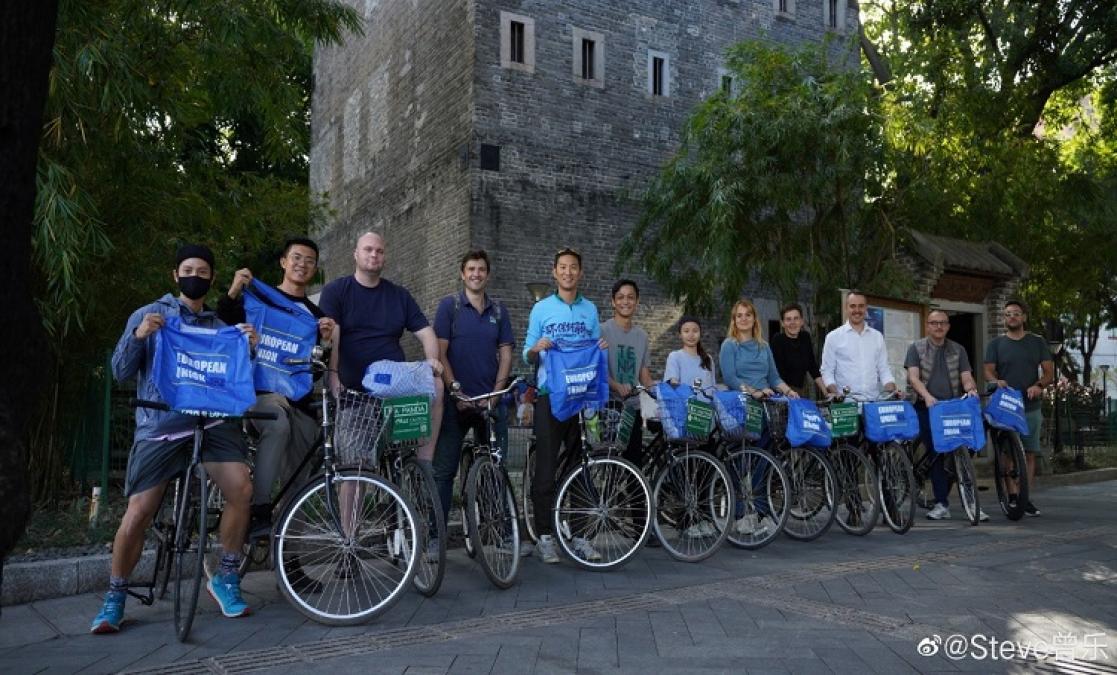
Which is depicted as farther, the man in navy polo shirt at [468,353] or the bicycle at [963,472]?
the bicycle at [963,472]

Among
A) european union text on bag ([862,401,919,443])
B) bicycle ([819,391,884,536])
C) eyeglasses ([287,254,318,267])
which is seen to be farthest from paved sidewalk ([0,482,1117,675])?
eyeglasses ([287,254,318,267])

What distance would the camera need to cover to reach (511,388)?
5891mm

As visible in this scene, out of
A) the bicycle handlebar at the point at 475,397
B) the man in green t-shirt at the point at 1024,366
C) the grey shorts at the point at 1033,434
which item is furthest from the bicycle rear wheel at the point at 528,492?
the grey shorts at the point at 1033,434

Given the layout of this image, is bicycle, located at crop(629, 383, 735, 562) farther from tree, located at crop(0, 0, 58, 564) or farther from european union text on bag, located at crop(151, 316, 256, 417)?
tree, located at crop(0, 0, 58, 564)

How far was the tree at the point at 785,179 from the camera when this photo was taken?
12.8m

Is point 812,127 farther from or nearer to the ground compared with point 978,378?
farther from the ground

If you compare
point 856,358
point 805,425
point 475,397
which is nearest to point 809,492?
point 805,425

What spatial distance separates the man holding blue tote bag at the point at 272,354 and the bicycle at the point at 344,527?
180 millimetres

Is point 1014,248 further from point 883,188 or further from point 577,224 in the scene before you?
point 577,224

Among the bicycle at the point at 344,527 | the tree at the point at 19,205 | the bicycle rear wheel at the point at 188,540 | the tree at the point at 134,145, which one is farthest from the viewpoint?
the tree at the point at 134,145

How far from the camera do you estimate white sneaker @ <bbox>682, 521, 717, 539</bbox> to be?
6.49m

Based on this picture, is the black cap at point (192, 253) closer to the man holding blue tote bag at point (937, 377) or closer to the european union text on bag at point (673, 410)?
the european union text on bag at point (673, 410)

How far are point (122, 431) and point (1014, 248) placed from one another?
17082mm

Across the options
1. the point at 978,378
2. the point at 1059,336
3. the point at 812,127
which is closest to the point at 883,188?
the point at 812,127
